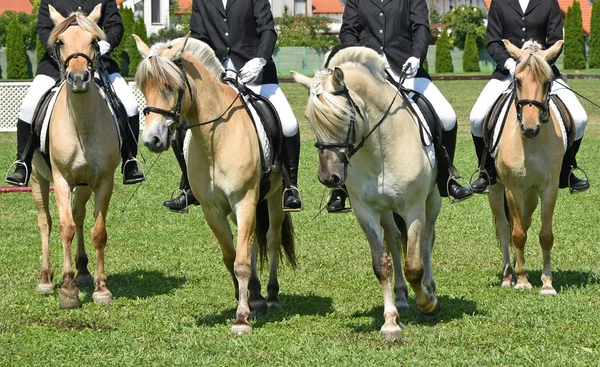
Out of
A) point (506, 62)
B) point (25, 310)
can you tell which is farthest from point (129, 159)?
point (506, 62)

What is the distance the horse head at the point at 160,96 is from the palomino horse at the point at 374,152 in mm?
839

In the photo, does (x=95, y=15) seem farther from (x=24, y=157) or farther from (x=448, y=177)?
(x=448, y=177)

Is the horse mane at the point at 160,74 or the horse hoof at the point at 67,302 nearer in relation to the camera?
the horse mane at the point at 160,74

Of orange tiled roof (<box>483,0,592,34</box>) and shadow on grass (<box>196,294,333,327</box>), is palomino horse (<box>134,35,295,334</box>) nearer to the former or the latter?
shadow on grass (<box>196,294,333,327</box>)

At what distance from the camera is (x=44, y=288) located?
938 cm

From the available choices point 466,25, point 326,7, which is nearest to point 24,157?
point 466,25

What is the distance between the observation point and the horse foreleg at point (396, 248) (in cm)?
818

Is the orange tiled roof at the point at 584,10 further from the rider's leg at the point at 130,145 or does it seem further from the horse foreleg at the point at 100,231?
the horse foreleg at the point at 100,231

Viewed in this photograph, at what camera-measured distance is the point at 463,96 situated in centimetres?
3675

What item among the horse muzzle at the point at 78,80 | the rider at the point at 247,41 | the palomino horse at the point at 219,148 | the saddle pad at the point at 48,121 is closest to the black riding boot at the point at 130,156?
the saddle pad at the point at 48,121

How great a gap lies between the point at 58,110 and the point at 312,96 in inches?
117

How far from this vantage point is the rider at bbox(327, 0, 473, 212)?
8.41 m

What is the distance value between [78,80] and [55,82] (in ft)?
4.89

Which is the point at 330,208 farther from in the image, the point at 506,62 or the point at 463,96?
the point at 463,96
